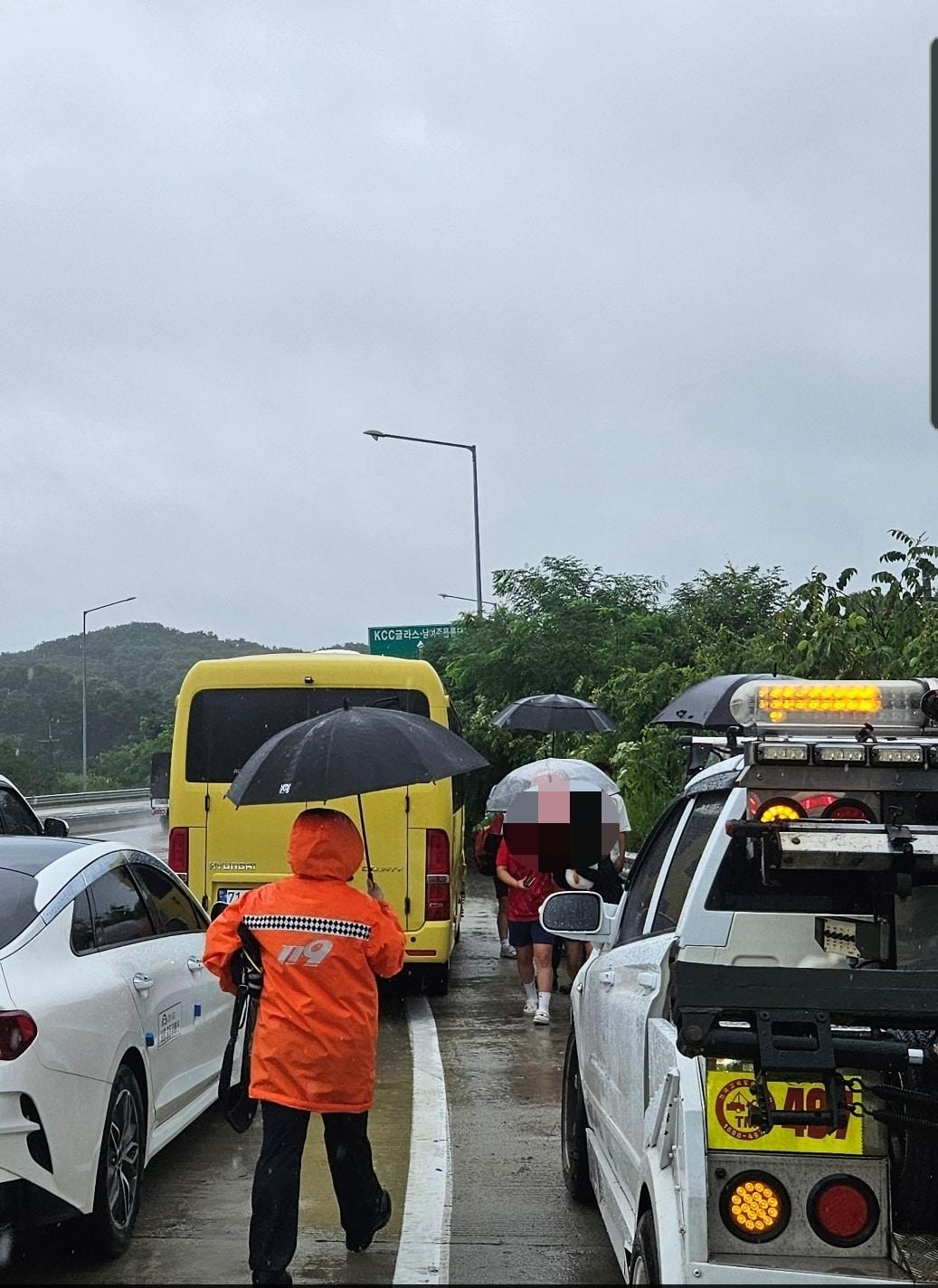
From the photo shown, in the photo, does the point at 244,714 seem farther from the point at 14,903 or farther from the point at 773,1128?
the point at 773,1128

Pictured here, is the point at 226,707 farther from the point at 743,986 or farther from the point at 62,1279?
the point at 743,986

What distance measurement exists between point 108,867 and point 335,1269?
192 centimetres

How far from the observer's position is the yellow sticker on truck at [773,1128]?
3.76m

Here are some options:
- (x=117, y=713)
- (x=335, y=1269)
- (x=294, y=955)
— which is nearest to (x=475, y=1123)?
(x=335, y=1269)

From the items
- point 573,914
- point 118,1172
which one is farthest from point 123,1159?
point 573,914

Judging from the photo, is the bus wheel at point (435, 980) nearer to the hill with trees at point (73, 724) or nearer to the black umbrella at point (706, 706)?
the black umbrella at point (706, 706)

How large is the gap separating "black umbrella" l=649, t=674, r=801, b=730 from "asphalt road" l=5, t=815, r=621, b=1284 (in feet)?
9.55

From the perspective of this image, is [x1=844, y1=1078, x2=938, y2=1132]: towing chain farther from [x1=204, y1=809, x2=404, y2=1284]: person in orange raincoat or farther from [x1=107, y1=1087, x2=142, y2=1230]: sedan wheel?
[x1=107, y1=1087, x2=142, y2=1230]: sedan wheel

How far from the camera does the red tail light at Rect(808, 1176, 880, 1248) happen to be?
12.4 feet

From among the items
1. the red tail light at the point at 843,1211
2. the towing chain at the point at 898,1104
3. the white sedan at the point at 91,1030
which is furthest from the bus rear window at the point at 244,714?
the red tail light at the point at 843,1211

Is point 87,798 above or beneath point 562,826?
beneath

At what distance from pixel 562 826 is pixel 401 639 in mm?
27115

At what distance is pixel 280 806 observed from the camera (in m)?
11.6

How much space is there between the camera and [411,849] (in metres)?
11.5
